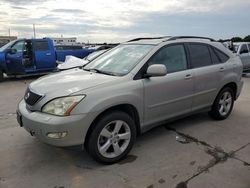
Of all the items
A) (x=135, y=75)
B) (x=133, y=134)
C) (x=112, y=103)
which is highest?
(x=135, y=75)

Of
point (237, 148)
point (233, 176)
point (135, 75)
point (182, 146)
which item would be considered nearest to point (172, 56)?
point (135, 75)

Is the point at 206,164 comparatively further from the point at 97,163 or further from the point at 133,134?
the point at 97,163

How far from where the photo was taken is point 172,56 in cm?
455

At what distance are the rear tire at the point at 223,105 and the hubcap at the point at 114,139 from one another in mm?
2360

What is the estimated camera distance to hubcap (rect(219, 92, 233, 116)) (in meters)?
5.54

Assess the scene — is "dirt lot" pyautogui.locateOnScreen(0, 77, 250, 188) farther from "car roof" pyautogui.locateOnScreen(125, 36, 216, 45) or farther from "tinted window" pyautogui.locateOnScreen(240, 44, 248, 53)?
"tinted window" pyautogui.locateOnScreen(240, 44, 248, 53)

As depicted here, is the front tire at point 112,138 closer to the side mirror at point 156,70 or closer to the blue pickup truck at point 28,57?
the side mirror at point 156,70

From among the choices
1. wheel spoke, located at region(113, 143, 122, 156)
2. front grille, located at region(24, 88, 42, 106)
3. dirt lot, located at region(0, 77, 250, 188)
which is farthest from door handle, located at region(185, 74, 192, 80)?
front grille, located at region(24, 88, 42, 106)

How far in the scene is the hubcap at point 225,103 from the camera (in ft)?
18.2

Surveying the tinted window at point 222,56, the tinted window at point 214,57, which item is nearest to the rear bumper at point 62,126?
the tinted window at point 214,57

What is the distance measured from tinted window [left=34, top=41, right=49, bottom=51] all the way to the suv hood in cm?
893

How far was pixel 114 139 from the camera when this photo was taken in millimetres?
3732

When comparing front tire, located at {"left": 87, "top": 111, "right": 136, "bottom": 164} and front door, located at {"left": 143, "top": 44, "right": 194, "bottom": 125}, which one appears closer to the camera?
front tire, located at {"left": 87, "top": 111, "right": 136, "bottom": 164}

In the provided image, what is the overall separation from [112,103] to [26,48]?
32.6 feet
